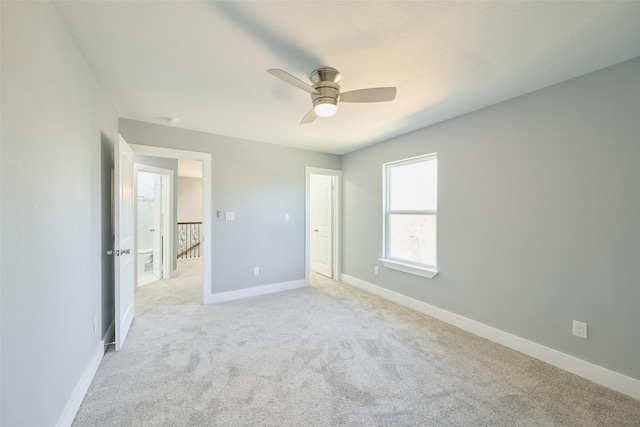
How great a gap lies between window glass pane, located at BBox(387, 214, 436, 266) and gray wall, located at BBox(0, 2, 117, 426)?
3.46 m

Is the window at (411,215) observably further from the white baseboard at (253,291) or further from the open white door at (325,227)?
the white baseboard at (253,291)

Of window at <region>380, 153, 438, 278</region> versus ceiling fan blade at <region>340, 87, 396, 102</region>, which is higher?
ceiling fan blade at <region>340, 87, 396, 102</region>

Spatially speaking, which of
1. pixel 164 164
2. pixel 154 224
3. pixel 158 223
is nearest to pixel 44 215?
pixel 164 164

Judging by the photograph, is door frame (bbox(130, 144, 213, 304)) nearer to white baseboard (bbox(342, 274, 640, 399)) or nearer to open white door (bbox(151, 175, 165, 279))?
open white door (bbox(151, 175, 165, 279))

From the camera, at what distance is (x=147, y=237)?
535 cm

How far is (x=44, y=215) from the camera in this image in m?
1.32

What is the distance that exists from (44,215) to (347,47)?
1.96m

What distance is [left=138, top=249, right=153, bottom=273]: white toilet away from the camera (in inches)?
204

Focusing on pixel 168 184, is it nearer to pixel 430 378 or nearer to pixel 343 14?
pixel 343 14

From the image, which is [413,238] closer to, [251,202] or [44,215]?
[251,202]

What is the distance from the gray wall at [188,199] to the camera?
9.07 m

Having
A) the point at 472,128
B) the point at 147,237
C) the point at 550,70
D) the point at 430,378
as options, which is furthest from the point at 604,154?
the point at 147,237

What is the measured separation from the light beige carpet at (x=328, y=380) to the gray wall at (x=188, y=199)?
260 inches

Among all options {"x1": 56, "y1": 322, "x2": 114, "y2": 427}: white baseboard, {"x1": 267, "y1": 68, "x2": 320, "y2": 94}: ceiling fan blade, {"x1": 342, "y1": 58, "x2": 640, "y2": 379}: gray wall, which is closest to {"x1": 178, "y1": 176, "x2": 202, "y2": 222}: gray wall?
{"x1": 56, "y1": 322, "x2": 114, "y2": 427}: white baseboard
